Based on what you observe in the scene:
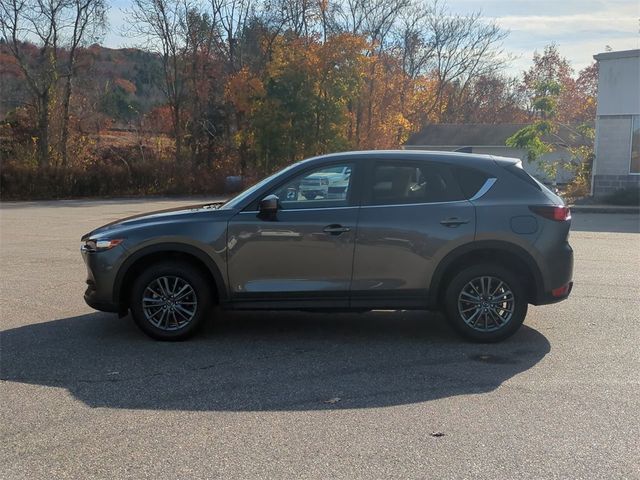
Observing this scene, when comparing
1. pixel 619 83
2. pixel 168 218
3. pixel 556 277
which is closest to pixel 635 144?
pixel 619 83

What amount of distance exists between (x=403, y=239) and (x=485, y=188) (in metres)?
0.92

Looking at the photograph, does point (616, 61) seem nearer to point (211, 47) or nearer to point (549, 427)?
point (549, 427)

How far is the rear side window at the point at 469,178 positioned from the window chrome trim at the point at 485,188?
22 millimetres

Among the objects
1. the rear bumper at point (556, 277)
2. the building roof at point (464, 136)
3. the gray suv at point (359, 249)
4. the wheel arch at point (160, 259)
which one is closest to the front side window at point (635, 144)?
the gray suv at point (359, 249)

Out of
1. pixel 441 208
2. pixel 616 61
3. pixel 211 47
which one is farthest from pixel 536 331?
pixel 211 47

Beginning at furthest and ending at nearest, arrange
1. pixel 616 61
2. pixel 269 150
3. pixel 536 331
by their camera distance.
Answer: pixel 269 150 < pixel 616 61 < pixel 536 331

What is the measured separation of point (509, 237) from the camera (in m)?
5.95

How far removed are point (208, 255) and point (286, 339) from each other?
3.68 ft

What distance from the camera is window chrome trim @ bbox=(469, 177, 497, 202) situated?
605cm

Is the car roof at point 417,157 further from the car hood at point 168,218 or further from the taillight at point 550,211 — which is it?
the car hood at point 168,218

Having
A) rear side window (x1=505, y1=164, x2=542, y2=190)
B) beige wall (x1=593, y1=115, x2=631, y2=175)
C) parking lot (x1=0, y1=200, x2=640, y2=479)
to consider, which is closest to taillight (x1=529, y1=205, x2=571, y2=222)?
rear side window (x1=505, y1=164, x2=542, y2=190)

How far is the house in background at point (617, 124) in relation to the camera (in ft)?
72.9

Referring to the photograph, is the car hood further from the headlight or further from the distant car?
the distant car

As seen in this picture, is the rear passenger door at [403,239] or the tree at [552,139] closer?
the rear passenger door at [403,239]
